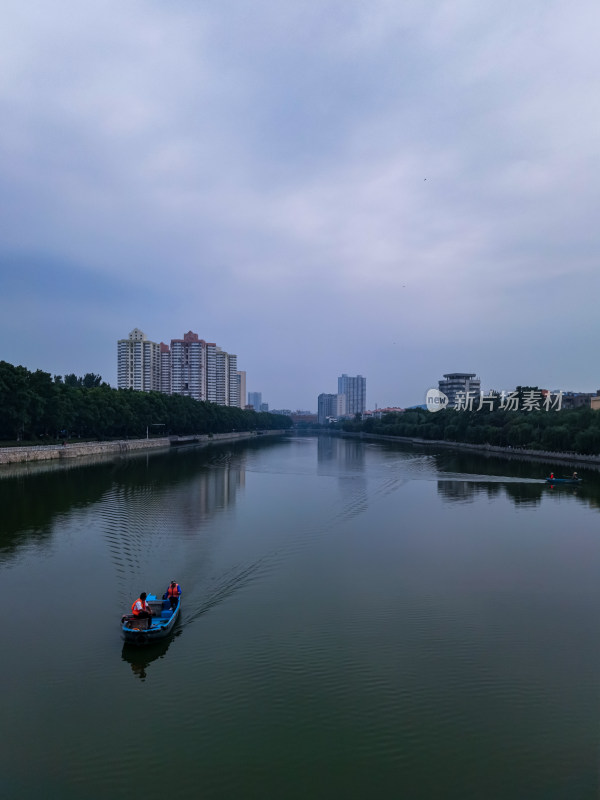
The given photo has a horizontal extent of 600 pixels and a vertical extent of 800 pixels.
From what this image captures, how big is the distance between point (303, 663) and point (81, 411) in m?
48.6

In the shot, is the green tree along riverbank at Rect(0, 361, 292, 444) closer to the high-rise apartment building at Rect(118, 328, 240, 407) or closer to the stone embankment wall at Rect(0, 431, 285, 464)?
the stone embankment wall at Rect(0, 431, 285, 464)

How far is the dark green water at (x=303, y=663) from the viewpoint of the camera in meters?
7.50

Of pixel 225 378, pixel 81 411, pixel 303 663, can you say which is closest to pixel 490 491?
pixel 303 663

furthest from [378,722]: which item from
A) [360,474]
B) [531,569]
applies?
[360,474]

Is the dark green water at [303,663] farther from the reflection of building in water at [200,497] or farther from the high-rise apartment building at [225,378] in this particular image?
the high-rise apartment building at [225,378]

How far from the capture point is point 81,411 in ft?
176

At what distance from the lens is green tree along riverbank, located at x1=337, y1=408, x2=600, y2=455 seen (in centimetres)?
5065

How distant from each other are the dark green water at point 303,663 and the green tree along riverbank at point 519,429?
30.6 m

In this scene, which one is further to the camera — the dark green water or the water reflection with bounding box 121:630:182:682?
the water reflection with bounding box 121:630:182:682

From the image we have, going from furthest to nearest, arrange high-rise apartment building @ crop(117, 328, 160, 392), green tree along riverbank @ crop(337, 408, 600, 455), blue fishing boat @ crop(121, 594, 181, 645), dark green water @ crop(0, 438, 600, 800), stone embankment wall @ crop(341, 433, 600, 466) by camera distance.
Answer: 1. high-rise apartment building @ crop(117, 328, 160, 392)
2. green tree along riverbank @ crop(337, 408, 600, 455)
3. stone embankment wall @ crop(341, 433, 600, 466)
4. blue fishing boat @ crop(121, 594, 181, 645)
5. dark green water @ crop(0, 438, 600, 800)

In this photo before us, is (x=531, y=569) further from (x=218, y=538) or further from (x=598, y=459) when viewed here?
(x=598, y=459)

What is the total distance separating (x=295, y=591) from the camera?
47.4 feet

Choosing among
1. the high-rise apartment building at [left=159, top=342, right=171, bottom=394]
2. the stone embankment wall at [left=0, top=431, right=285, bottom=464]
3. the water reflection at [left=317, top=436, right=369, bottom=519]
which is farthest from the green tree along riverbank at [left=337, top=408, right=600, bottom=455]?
the high-rise apartment building at [left=159, top=342, right=171, bottom=394]

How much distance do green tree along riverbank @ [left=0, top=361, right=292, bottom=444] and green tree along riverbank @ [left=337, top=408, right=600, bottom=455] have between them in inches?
1502
